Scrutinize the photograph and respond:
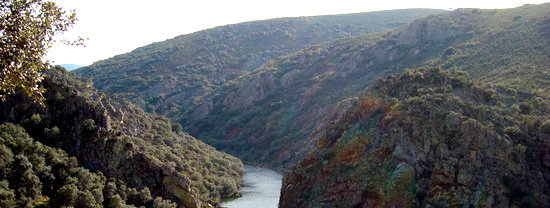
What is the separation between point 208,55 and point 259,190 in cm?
7576

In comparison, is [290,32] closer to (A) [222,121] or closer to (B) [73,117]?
(A) [222,121]

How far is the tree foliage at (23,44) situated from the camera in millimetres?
12398

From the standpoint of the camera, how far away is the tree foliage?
12.4 m

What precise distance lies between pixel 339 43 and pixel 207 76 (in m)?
31.2

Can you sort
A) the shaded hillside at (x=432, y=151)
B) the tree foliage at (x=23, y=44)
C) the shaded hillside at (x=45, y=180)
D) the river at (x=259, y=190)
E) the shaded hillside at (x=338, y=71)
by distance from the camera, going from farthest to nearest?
1. the shaded hillside at (x=338, y=71)
2. the river at (x=259, y=190)
3. the shaded hillside at (x=432, y=151)
4. the shaded hillside at (x=45, y=180)
5. the tree foliage at (x=23, y=44)

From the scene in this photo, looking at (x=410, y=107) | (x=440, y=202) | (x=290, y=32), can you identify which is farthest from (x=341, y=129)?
(x=290, y=32)

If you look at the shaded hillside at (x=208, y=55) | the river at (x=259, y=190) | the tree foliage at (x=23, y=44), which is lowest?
the river at (x=259, y=190)

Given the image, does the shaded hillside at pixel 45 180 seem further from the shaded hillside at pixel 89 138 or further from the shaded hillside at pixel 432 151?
the shaded hillside at pixel 432 151

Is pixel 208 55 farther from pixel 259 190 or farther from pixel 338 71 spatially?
pixel 259 190

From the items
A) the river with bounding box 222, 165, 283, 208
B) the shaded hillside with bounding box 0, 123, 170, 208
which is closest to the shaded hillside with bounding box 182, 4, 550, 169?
the river with bounding box 222, 165, 283, 208

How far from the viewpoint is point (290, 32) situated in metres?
134

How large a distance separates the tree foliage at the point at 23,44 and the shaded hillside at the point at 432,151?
16614mm

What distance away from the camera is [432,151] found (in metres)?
24.8

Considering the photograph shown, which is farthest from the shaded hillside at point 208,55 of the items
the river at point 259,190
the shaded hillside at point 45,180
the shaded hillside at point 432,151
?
the shaded hillside at point 432,151
